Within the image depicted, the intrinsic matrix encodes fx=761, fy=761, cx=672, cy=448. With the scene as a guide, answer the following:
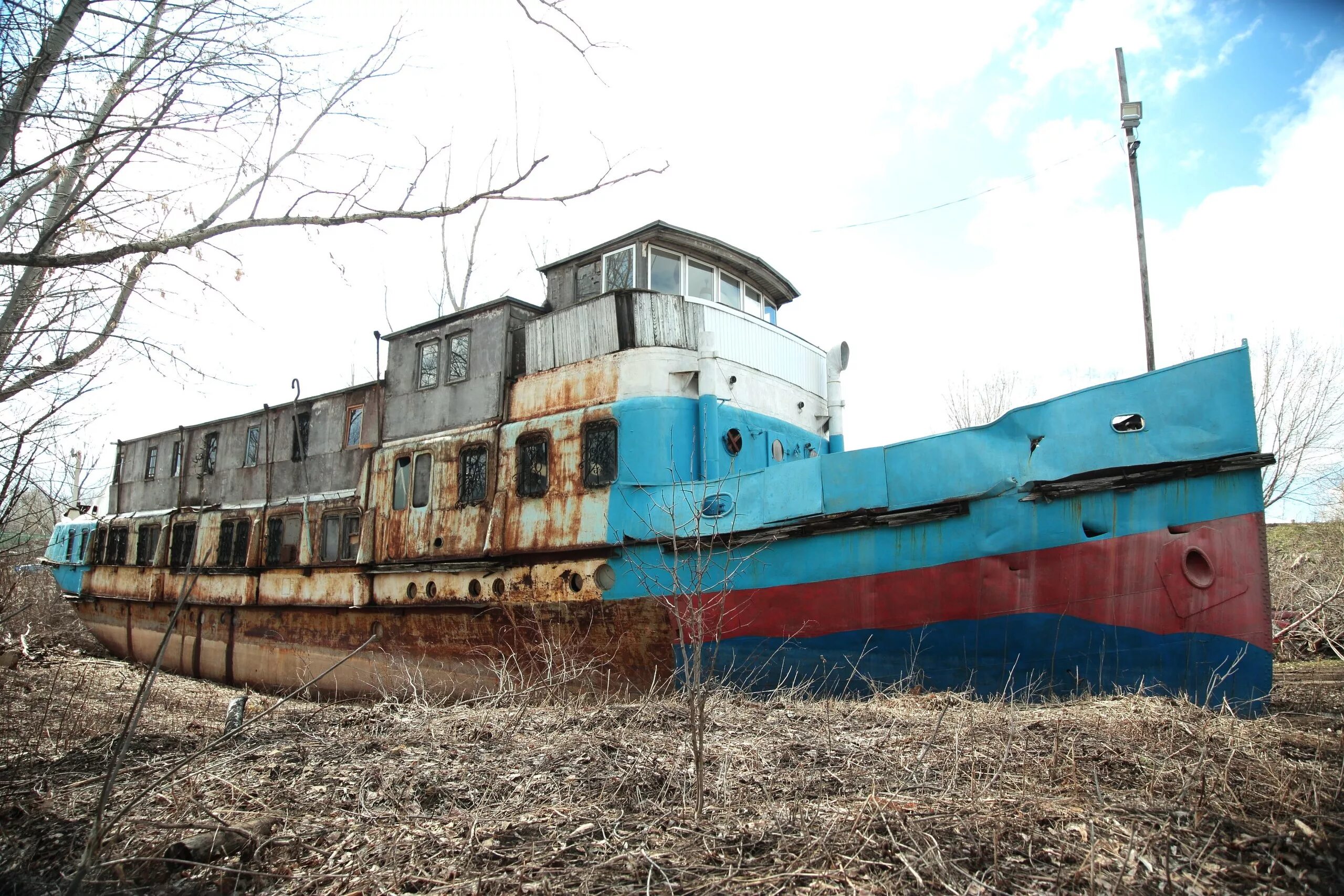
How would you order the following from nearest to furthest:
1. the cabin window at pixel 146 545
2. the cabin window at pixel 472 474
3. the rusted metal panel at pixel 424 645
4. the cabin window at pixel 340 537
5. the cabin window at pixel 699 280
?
the rusted metal panel at pixel 424 645 → the cabin window at pixel 699 280 → the cabin window at pixel 472 474 → the cabin window at pixel 340 537 → the cabin window at pixel 146 545

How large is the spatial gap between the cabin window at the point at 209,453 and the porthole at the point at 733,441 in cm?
1222

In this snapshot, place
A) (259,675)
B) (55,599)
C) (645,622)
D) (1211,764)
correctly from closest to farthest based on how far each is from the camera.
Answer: (1211,764)
(645,622)
(259,675)
(55,599)

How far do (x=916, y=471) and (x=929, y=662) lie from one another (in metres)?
1.77

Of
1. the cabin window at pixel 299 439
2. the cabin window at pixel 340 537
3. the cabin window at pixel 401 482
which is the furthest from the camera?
A: the cabin window at pixel 299 439

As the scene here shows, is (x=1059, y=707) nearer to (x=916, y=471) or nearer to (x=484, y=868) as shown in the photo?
(x=916, y=471)

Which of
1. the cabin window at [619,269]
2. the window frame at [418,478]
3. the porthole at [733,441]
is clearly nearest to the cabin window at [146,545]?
the window frame at [418,478]

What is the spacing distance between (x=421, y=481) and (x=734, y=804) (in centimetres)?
830

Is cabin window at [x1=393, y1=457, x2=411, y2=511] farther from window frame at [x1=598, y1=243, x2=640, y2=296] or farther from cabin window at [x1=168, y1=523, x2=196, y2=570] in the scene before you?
cabin window at [x1=168, y1=523, x2=196, y2=570]

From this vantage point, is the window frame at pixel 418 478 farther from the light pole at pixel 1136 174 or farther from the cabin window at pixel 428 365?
the light pole at pixel 1136 174

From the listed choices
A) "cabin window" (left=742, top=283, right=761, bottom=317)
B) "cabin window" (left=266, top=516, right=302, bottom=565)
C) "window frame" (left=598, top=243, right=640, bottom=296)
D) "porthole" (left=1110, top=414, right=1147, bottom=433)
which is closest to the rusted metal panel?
"cabin window" (left=266, top=516, right=302, bottom=565)

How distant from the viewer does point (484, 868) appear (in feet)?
10.0

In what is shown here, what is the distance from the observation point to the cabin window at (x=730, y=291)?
10.1m

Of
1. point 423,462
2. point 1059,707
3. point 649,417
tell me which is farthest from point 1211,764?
point 423,462

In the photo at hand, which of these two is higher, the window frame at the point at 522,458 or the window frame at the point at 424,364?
the window frame at the point at 424,364
